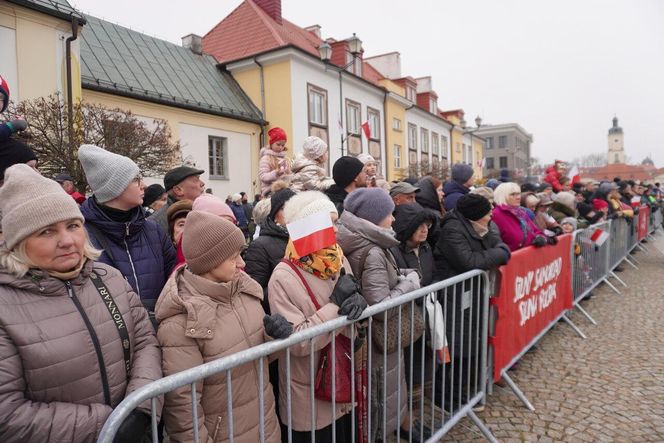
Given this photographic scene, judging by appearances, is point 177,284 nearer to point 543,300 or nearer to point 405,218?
point 405,218

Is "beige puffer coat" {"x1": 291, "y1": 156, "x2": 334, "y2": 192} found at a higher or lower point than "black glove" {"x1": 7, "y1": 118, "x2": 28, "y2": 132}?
lower

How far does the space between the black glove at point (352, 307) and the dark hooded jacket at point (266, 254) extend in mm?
753

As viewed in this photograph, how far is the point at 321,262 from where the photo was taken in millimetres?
2320

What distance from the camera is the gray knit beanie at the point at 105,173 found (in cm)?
223

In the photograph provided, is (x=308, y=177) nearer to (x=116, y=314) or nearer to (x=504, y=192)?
(x=504, y=192)

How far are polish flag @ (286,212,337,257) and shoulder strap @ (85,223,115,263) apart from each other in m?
0.96

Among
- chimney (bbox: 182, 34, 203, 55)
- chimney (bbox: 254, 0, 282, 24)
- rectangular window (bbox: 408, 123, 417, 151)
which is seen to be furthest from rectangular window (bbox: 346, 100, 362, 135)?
chimney (bbox: 182, 34, 203, 55)

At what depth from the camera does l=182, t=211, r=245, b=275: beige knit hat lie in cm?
192

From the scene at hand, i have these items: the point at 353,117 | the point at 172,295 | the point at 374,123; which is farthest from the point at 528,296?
the point at 374,123

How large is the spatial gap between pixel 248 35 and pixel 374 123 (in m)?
9.36

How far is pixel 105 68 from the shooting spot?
15.0 metres

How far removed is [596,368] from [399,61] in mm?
32200

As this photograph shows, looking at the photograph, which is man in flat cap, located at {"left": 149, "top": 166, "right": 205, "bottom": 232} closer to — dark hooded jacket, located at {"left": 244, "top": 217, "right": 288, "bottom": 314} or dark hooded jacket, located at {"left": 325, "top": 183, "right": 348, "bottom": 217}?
dark hooded jacket, located at {"left": 244, "top": 217, "right": 288, "bottom": 314}

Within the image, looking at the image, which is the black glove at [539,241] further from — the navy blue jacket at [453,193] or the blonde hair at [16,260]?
the blonde hair at [16,260]
